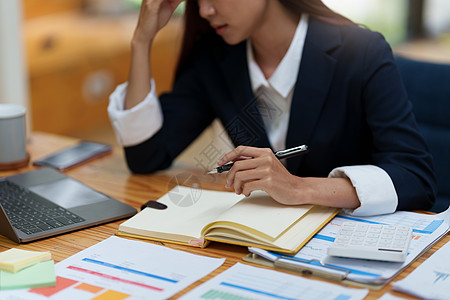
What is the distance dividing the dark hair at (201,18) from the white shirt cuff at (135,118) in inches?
6.8

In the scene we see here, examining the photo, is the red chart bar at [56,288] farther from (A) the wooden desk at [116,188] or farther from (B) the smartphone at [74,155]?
(B) the smartphone at [74,155]

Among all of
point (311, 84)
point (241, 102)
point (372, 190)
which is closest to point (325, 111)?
point (311, 84)

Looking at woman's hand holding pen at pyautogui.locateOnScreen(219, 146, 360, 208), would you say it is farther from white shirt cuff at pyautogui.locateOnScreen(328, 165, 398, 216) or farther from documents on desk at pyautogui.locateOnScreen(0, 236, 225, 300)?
documents on desk at pyautogui.locateOnScreen(0, 236, 225, 300)

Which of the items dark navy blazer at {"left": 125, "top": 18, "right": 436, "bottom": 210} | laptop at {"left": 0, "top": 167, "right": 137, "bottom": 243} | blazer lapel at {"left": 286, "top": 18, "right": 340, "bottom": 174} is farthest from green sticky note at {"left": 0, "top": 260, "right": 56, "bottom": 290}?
blazer lapel at {"left": 286, "top": 18, "right": 340, "bottom": 174}

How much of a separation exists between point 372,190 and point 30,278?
63cm

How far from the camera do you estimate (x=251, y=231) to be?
1064 millimetres

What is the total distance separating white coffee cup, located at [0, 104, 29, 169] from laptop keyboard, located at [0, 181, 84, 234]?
18 centimetres

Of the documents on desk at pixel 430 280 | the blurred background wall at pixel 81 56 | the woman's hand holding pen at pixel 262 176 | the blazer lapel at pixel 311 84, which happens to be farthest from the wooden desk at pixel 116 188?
the blurred background wall at pixel 81 56

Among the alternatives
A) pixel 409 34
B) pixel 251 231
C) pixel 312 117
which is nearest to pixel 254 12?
pixel 312 117

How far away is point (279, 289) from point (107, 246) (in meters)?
0.34

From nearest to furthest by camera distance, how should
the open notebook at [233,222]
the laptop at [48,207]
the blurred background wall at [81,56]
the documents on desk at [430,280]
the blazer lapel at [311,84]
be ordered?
the documents on desk at [430,280]
the open notebook at [233,222]
the laptop at [48,207]
the blazer lapel at [311,84]
the blurred background wall at [81,56]

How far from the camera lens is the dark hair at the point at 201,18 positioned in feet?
4.87

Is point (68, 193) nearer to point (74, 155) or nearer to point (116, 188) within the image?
point (116, 188)

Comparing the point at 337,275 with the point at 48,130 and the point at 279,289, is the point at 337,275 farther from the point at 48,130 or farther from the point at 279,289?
the point at 48,130
